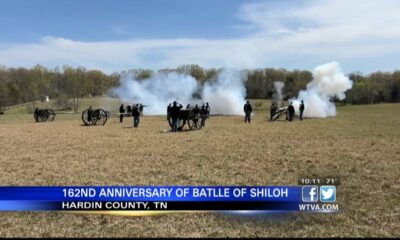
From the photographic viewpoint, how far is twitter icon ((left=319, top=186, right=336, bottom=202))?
23.0ft

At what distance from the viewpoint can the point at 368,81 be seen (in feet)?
359

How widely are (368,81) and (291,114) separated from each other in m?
83.7

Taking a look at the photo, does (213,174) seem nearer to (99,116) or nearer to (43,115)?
(99,116)

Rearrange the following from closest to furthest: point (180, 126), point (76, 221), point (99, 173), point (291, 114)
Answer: point (76, 221), point (99, 173), point (180, 126), point (291, 114)

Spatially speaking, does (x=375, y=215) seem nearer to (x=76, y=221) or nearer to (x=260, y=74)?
(x=76, y=221)

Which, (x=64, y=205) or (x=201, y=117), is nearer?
(x=64, y=205)

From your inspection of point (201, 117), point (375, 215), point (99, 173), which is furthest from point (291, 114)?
point (375, 215)

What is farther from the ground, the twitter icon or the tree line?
the tree line

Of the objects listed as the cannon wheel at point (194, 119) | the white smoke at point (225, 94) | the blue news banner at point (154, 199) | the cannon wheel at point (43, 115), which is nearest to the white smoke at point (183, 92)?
the white smoke at point (225, 94)

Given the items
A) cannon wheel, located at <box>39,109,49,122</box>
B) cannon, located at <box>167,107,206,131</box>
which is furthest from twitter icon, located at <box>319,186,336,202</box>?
cannon wheel, located at <box>39,109,49,122</box>

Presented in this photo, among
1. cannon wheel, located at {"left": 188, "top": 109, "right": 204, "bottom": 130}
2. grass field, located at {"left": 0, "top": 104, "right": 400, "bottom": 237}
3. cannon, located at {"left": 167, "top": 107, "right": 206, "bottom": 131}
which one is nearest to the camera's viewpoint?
grass field, located at {"left": 0, "top": 104, "right": 400, "bottom": 237}

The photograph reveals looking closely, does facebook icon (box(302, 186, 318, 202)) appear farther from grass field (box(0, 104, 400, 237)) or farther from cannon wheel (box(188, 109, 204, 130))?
cannon wheel (box(188, 109, 204, 130))

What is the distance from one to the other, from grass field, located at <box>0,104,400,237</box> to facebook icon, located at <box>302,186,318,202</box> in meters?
0.35

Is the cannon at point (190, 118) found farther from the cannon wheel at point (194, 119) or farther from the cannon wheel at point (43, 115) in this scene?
the cannon wheel at point (43, 115)
